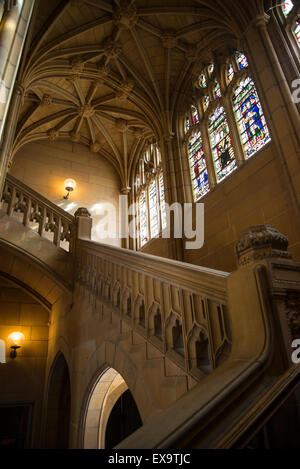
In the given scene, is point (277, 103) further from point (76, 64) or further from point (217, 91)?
point (76, 64)

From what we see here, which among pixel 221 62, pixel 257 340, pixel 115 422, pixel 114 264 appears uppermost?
pixel 221 62

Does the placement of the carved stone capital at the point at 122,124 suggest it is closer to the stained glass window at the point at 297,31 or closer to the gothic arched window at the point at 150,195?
the gothic arched window at the point at 150,195

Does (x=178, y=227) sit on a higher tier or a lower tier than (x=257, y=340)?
higher

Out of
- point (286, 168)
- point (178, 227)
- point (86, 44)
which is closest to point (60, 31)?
point (86, 44)

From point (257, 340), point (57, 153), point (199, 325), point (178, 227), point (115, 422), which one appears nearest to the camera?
point (257, 340)

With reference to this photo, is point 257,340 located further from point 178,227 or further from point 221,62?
point 221,62

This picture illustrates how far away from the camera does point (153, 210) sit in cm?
1119

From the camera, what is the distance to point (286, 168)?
536 cm

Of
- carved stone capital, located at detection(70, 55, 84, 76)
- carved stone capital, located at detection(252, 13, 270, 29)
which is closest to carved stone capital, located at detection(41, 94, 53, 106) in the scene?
carved stone capital, located at detection(70, 55, 84, 76)

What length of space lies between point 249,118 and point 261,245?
606 centimetres

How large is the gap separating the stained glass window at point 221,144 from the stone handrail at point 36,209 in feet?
12.9

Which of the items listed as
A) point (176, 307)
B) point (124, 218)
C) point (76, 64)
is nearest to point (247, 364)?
point (176, 307)

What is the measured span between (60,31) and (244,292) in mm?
9783

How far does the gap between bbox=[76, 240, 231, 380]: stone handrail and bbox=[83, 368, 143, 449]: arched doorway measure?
119 centimetres
